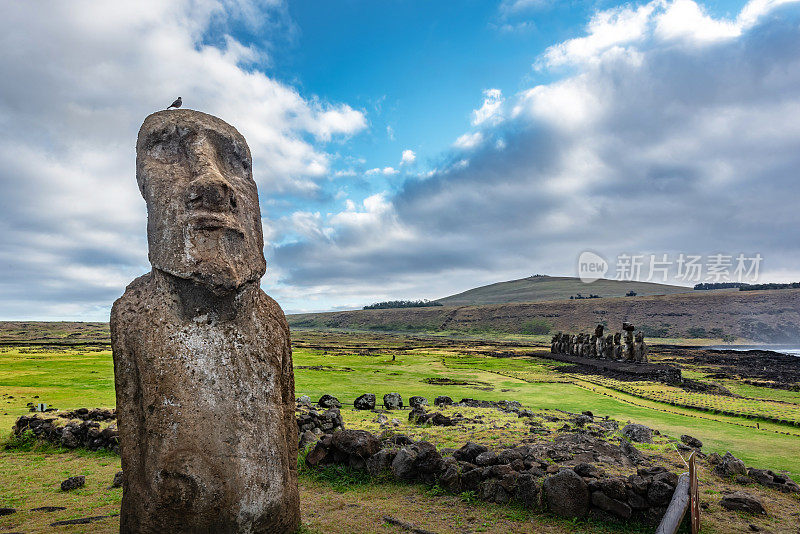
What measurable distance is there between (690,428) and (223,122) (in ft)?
50.9

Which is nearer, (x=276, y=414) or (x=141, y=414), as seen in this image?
(x=141, y=414)

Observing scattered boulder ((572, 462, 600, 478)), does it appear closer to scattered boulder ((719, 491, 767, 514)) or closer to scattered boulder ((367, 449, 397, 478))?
scattered boulder ((719, 491, 767, 514))

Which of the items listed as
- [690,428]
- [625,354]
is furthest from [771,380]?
[690,428]

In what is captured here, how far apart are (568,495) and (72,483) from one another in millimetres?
8690

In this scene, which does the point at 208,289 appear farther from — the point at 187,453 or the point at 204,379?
the point at 187,453

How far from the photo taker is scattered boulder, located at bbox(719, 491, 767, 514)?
24.0ft

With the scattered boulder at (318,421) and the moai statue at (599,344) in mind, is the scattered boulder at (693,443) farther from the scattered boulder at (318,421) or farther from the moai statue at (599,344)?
the moai statue at (599,344)

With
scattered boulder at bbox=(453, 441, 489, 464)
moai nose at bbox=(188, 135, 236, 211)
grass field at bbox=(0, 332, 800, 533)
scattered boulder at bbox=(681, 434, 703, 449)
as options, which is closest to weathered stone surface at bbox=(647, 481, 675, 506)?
grass field at bbox=(0, 332, 800, 533)

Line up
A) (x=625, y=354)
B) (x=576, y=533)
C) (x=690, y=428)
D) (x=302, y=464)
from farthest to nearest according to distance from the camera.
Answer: (x=625, y=354)
(x=690, y=428)
(x=302, y=464)
(x=576, y=533)

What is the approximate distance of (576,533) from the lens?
267 inches

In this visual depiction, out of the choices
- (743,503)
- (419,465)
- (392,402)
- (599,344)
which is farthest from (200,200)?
(599,344)

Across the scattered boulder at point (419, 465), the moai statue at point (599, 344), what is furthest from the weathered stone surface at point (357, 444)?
the moai statue at point (599, 344)

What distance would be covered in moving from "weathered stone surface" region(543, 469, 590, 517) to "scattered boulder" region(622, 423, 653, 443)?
5335mm

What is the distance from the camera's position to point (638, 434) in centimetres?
1179
